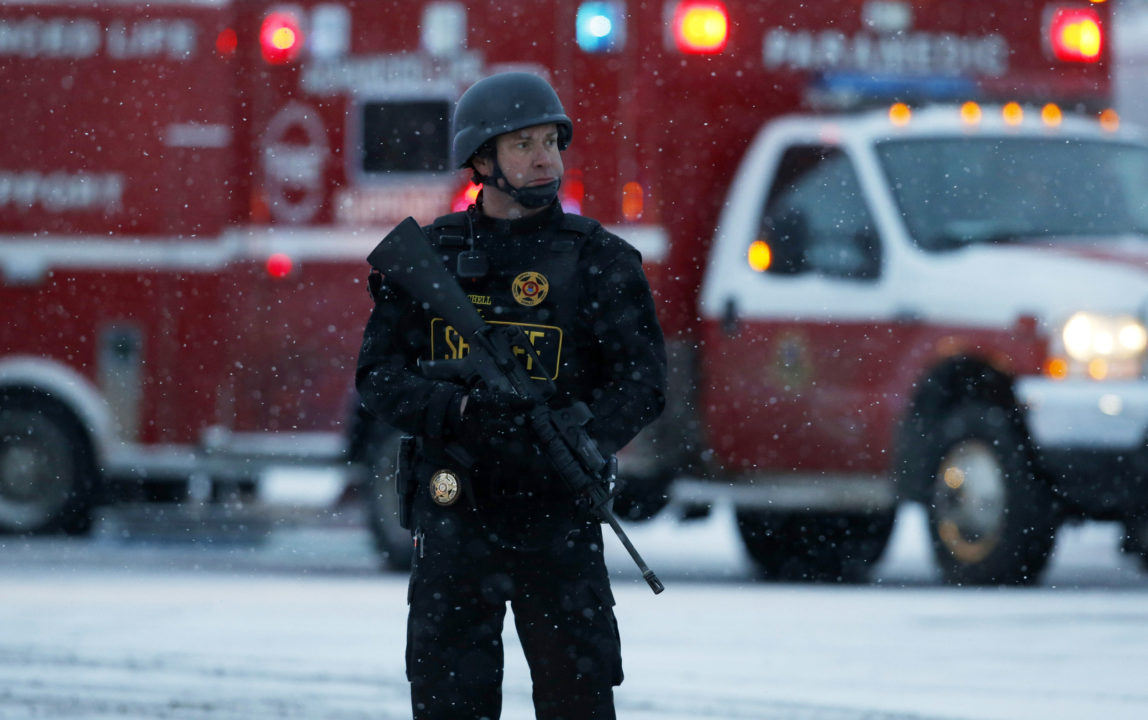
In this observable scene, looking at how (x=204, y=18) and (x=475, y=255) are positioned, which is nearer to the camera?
(x=475, y=255)

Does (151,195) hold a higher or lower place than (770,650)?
higher

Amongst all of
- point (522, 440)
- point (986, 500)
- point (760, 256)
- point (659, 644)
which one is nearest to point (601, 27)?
point (760, 256)

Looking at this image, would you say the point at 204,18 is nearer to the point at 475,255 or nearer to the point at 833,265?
the point at 833,265

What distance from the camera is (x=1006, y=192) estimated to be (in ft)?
33.5

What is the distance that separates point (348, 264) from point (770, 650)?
363 centimetres

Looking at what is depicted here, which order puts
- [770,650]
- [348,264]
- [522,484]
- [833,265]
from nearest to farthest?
[522,484] < [770,650] < [833,265] < [348,264]

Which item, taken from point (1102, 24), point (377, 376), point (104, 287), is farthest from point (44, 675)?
point (1102, 24)

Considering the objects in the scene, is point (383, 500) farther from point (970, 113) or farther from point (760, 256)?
point (970, 113)

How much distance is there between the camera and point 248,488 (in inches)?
467

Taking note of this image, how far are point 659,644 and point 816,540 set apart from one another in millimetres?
3159

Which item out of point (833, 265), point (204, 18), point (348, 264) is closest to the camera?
point (833, 265)

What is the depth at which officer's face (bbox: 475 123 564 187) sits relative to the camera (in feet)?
14.7

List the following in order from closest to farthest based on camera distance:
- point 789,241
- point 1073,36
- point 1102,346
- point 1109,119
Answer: point 1102,346
point 789,241
point 1109,119
point 1073,36

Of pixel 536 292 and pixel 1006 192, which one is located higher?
pixel 1006 192
